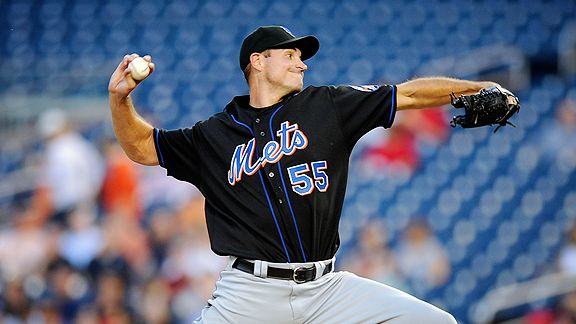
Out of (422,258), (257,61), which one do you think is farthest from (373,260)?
(257,61)

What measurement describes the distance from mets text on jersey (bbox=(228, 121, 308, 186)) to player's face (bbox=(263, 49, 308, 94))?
0.80ft

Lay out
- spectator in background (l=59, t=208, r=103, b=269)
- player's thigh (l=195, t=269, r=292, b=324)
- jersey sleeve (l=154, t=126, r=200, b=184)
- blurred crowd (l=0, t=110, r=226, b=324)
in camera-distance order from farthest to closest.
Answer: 1. spectator in background (l=59, t=208, r=103, b=269)
2. blurred crowd (l=0, t=110, r=226, b=324)
3. jersey sleeve (l=154, t=126, r=200, b=184)
4. player's thigh (l=195, t=269, r=292, b=324)

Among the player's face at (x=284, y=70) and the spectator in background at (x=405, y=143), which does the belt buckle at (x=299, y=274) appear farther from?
the spectator in background at (x=405, y=143)

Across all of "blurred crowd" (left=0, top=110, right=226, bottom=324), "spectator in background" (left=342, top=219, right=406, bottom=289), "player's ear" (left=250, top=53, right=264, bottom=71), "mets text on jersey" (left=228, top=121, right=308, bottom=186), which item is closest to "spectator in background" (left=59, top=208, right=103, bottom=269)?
"blurred crowd" (left=0, top=110, right=226, bottom=324)

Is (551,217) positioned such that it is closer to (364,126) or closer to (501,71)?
(501,71)

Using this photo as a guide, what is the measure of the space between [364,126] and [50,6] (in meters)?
5.39

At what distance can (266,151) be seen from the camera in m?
3.36

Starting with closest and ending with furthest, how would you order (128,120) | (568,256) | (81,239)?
(128,120), (81,239), (568,256)

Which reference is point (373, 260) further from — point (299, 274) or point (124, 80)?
point (124, 80)

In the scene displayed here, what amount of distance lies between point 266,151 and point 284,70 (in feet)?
1.27

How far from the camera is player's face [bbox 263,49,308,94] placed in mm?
3568


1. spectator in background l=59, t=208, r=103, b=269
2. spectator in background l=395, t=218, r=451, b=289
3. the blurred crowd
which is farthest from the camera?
spectator in background l=395, t=218, r=451, b=289

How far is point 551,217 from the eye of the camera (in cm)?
820

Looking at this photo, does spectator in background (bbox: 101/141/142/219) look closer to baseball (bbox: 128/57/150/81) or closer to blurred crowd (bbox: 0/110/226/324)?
blurred crowd (bbox: 0/110/226/324)
